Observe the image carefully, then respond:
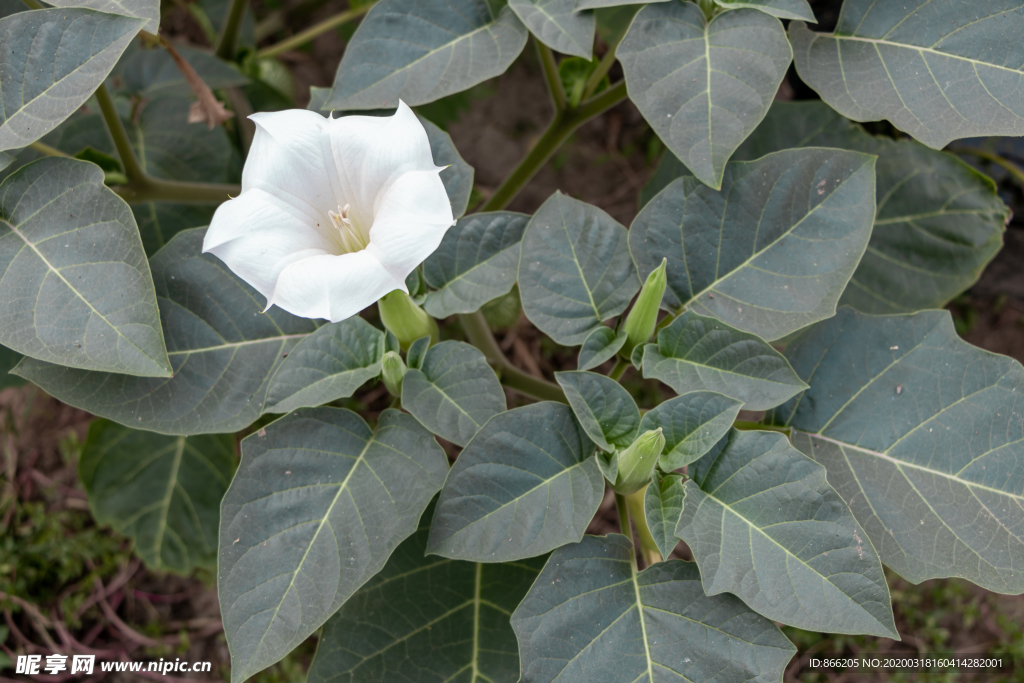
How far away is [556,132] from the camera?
1375mm

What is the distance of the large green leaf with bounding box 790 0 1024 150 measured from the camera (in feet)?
3.25

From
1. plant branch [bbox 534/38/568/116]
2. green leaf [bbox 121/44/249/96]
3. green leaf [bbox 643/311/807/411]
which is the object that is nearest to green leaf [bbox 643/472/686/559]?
green leaf [bbox 643/311/807/411]

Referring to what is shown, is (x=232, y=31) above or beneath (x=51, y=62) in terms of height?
beneath

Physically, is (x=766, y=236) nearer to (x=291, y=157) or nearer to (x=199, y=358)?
(x=291, y=157)

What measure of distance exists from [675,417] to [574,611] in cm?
29

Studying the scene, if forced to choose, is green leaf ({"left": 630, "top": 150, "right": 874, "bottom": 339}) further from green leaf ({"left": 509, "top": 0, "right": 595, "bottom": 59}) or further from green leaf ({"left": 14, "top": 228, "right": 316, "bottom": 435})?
green leaf ({"left": 14, "top": 228, "right": 316, "bottom": 435})

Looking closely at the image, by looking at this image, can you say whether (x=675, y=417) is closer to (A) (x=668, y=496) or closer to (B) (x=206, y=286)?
(A) (x=668, y=496)

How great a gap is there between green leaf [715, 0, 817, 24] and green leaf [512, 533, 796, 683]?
0.79 metres

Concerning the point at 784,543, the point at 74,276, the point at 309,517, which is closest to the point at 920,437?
the point at 784,543

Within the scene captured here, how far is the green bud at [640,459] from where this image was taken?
86 cm

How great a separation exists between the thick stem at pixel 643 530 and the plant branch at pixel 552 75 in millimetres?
734

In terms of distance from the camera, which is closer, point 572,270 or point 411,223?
point 411,223

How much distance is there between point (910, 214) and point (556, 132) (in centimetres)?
69

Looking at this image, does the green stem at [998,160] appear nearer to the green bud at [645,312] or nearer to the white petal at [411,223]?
the green bud at [645,312]
